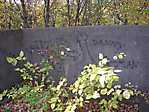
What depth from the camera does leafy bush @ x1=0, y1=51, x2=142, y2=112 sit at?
2662 mm

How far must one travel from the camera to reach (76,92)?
9.50ft

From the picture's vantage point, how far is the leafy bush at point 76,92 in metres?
2.66

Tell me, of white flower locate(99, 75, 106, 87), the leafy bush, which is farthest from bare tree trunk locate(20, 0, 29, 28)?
white flower locate(99, 75, 106, 87)

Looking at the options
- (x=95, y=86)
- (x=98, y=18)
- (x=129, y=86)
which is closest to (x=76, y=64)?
(x=129, y=86)

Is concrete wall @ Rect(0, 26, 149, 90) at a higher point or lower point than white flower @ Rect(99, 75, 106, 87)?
lower

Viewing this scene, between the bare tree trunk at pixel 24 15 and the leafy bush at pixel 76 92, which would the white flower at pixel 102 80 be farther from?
the bare tree trunk at pixel 24 15

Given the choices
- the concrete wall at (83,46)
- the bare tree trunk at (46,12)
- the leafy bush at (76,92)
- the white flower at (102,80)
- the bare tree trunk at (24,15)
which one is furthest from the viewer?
the bare tree trunk at (46,12)

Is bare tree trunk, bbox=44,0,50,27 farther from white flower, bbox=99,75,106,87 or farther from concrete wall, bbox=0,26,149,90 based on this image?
white flower, bbox=99,75,106,87

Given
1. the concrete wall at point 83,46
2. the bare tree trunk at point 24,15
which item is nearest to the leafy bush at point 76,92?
the concrete wall at point 83,46

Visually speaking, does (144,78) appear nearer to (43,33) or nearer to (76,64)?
(76,64)

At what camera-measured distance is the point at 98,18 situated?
10695 millimetres

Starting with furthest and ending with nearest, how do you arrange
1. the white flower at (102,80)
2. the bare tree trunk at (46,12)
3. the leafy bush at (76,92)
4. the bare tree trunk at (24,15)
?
the bare tree trunk at (46,12) → the bare tree trunk at (24,15) → the leafy bush at (76,92) → the white flower at (102,80)

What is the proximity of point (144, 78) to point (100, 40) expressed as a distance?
2.83ft

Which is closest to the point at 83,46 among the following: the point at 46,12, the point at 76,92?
the point at 76,92
